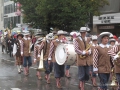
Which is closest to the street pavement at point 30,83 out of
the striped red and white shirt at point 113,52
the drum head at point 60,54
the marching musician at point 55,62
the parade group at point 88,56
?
the parade group at point 88,56

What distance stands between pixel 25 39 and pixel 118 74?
22.0 ft

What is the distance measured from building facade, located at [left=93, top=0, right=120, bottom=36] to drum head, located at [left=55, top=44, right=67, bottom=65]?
74.2 ft

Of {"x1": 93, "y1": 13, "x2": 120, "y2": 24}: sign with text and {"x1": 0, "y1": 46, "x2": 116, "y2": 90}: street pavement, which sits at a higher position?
{"x1": 93, "y1": 13, "x2": 120, "y2": 24}: sign with text

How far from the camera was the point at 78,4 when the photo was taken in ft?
77.0

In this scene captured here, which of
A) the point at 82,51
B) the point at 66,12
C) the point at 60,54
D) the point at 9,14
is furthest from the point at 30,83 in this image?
the point at 9,14

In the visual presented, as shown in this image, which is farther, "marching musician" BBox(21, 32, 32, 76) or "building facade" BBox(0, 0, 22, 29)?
"building facade" BBox(0, 0, 22, 29)

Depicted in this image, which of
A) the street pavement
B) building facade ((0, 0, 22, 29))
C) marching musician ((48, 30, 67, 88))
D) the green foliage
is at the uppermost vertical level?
building facade ((0, 0, 22, 29))

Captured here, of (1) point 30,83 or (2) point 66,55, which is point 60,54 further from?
(1) point 30,83

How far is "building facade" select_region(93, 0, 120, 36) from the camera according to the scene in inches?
1308

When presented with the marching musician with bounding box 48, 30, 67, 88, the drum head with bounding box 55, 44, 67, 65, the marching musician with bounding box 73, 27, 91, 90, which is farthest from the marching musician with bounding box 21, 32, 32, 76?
the marching musician with bounding box 73, 27, 91, 90

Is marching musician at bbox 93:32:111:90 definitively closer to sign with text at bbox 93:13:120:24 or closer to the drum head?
the drum head

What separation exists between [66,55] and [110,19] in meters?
24.3

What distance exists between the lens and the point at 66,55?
10.2 meters

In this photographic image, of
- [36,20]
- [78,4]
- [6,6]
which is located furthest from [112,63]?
[6,6]
